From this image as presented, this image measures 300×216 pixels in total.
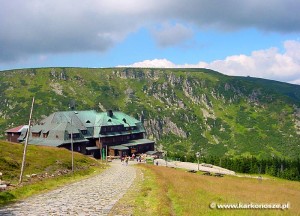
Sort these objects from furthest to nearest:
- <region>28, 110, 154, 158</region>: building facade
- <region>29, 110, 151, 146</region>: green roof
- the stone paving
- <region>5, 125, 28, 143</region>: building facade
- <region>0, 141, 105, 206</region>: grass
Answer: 1. <region>5, 125, 28, 143</region>: building facade
2. <region>28, 110, 154, 158</region>: building facade
3. <region>29, 110, 151, 146</region>: green roof
4. <region>0, 141, 105, 206</region>: grass
5. the stone paving

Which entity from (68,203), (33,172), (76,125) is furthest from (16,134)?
(68,203)

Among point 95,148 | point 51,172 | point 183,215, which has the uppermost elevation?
point 183,215

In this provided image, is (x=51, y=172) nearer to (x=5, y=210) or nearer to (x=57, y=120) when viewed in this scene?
(x=5, y=210)

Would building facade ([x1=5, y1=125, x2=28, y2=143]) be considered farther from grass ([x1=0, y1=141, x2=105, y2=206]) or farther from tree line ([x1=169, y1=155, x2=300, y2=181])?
tree line ([x1=169, y1=155, x2=300, y2=181])

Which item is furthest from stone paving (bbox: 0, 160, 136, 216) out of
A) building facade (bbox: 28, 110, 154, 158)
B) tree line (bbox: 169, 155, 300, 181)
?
tree line (bbox: 169, 155, 300, 181)

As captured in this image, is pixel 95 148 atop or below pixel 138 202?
below

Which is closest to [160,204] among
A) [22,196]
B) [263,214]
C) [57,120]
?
[263,214]

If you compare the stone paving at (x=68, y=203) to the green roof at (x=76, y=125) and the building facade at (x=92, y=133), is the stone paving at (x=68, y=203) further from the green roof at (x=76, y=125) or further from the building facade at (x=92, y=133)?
the building facade at (x=92, y=133)

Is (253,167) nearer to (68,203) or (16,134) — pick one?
(16,134)

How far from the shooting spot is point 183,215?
18.9 meters

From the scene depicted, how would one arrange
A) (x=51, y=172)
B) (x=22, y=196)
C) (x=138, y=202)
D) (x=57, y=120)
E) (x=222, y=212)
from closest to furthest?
(x=222, y=212) < (x=138, y=202) < (x=22, y=196) < (x=51, y=172) < (x=57, y=120)

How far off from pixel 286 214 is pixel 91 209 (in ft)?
41.3

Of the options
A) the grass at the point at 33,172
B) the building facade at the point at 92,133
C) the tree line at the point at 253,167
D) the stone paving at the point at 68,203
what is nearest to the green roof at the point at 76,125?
the building facade at the point at 92,133

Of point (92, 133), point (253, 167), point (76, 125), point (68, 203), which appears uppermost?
point (68, 203)
